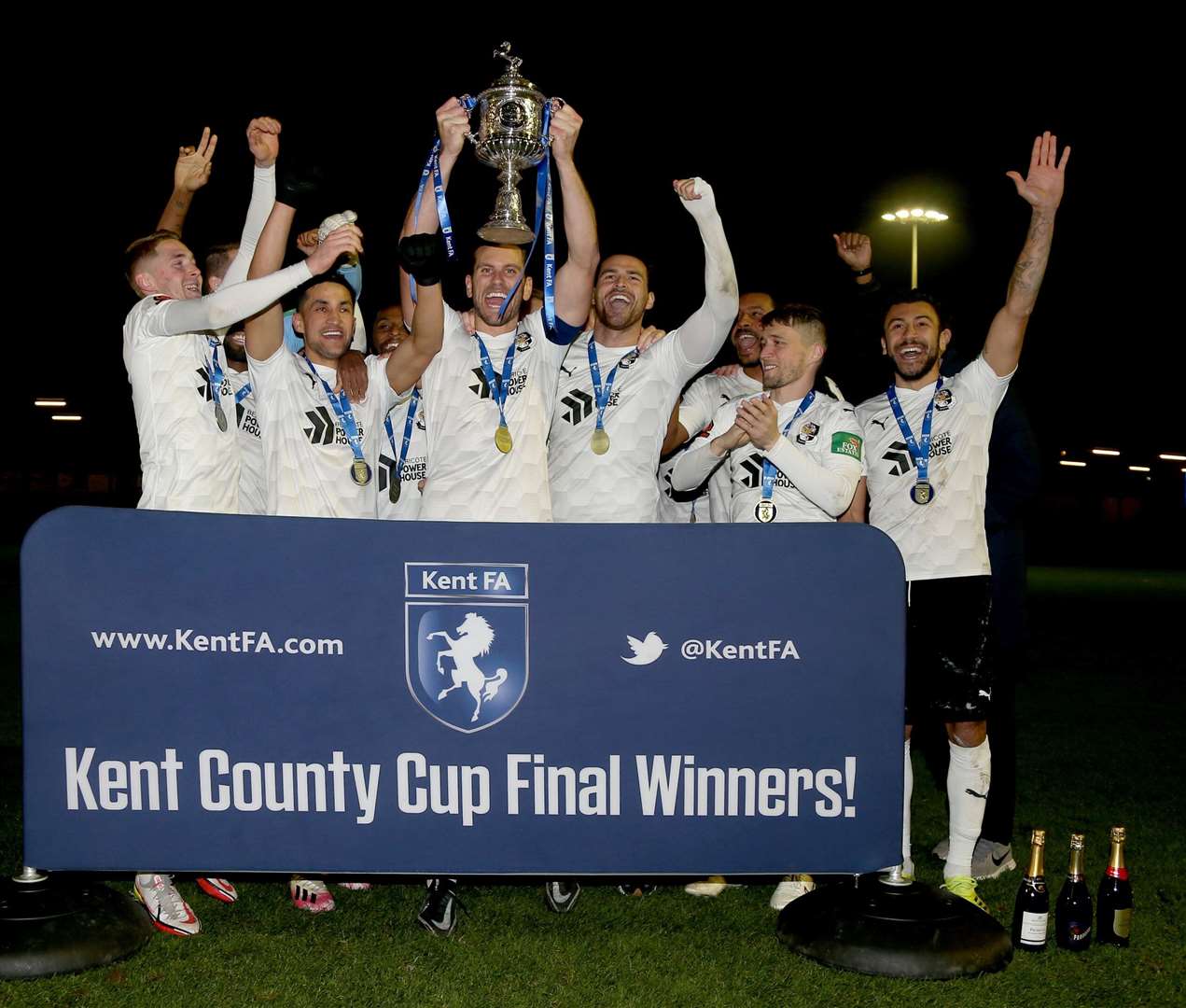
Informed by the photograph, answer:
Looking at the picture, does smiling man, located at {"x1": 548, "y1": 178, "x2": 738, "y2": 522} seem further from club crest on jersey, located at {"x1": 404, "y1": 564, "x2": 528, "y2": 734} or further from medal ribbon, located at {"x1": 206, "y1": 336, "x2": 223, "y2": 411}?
medal ribbon, located at {"x1": 206, "y1": 336, "x2": 223, "y2": 411}

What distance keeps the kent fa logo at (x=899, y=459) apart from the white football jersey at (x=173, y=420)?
2599 millimetres

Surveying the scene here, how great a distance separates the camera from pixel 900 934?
3555 mm

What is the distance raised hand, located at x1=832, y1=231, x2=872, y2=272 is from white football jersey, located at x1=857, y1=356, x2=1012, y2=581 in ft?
3.64

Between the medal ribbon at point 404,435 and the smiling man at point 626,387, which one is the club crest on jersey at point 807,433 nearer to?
the smiling man at point 626,387

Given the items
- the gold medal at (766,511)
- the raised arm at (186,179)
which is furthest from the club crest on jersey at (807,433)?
the raised arm at (186,179)

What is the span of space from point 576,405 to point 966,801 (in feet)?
7.27

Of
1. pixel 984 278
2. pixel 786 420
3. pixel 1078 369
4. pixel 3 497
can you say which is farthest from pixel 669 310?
pixel 786 420

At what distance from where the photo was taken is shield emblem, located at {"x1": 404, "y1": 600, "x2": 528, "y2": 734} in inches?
138

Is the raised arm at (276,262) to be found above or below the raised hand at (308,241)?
below

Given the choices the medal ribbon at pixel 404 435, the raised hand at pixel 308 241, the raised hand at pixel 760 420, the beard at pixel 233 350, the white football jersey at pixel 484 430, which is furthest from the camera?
the raised hand at pixel 308 241

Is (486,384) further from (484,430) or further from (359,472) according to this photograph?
(359,472)

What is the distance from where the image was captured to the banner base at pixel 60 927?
134 inches

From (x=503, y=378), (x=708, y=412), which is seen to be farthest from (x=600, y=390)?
(x=708, y=412)

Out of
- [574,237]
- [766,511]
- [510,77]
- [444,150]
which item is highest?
[510,77]
